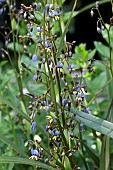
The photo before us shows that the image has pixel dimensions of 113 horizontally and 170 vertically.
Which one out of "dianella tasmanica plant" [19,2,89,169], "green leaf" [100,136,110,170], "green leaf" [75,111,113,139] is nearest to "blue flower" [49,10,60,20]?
"dianella tasmanica plant" [19,2,89,169]

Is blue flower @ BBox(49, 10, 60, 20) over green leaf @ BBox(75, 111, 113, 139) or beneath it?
over

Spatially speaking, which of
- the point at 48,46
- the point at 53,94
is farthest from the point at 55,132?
the point at 48,46

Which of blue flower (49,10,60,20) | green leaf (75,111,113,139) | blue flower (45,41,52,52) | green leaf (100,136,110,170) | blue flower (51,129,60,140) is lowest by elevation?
green leaf (100,136,110,170)

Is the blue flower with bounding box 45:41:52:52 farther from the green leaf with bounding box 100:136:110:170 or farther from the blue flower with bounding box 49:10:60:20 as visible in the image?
the green leaf with bounding box 100:136:110:170

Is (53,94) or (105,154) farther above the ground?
(53,94)

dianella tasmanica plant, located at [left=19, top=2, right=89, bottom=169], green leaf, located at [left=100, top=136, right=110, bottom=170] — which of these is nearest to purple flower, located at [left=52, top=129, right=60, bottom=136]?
dianella tasmanica plant, located at [left=19, top=2, right=89, bottom=169]

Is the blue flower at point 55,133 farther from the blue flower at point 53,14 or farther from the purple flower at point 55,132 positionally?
the blue flower at point 53,14

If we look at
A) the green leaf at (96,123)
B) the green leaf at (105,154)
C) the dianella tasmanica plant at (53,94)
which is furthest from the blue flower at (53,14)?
the green leaf at (105,154)

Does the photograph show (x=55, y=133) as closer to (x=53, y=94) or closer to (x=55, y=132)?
(x=55, y=132)

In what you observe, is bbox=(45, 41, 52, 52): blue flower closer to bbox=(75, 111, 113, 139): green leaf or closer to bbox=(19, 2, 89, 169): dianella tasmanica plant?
bbox=(19, 2, 89, 169): dianella tasmanica plant
